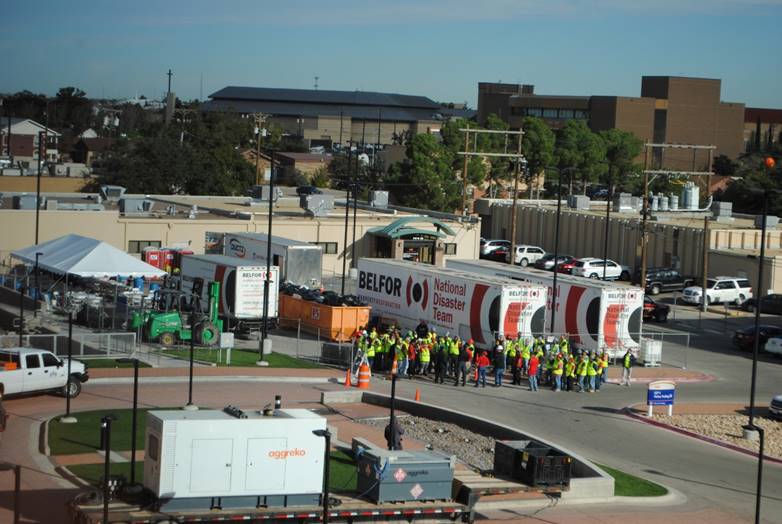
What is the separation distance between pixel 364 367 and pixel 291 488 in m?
14.0

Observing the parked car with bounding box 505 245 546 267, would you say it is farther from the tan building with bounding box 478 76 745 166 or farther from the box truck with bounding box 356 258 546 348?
the tan building with bounding box 478 76 745 166

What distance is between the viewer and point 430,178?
9075cm

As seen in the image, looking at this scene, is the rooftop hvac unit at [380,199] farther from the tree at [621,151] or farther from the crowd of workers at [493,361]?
the tree at [621,151]

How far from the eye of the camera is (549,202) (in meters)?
90.8

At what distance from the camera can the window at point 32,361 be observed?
3164 centimetres

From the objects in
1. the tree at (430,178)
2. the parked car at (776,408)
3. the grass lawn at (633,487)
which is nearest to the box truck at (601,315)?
the parked car at (776,408)

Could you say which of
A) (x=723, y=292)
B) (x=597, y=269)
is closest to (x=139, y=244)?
(x=597, y=269)

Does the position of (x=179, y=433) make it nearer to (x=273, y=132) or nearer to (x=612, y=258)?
(x=612, y=258)

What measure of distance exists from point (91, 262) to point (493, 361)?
650 inches

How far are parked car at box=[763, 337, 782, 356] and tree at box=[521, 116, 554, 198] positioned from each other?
60.7 meters

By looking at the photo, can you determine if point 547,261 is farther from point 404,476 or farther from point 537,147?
point 404,476

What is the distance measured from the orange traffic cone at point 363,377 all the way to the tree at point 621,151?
81.3 meters

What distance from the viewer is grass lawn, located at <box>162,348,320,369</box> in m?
39.5

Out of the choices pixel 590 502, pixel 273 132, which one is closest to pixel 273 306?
pixel 590 502
